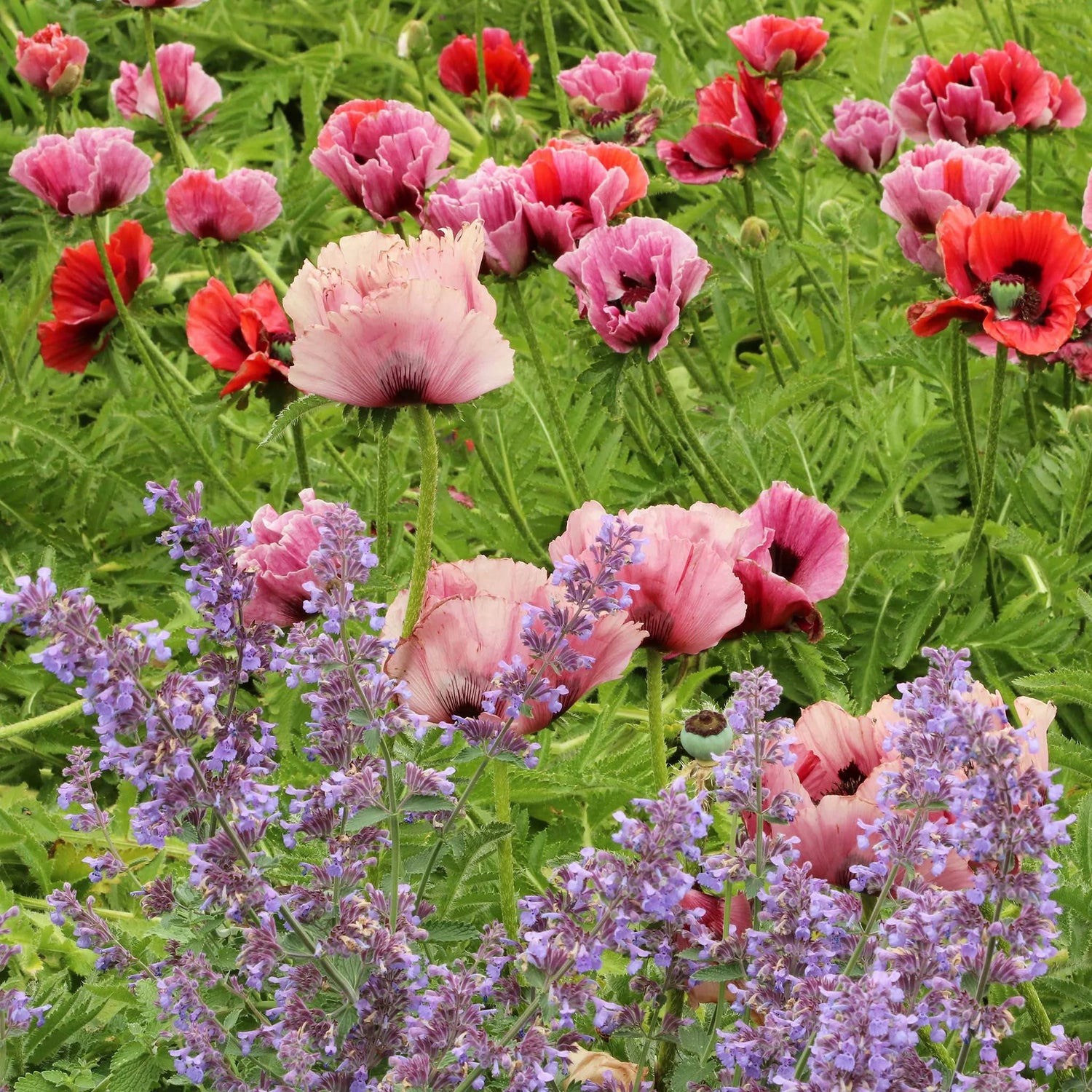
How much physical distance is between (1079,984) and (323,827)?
0.69m

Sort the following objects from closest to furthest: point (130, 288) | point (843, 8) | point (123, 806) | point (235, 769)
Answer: point (235, 769) → point (123, 806) → point (130, 288) → point (843, 8)

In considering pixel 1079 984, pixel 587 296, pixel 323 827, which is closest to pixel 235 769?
pixel 323 827

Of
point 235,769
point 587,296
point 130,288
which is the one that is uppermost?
point 235,769

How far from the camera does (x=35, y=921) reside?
179 cm

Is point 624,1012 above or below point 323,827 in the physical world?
below

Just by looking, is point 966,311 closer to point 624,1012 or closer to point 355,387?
point 355,387

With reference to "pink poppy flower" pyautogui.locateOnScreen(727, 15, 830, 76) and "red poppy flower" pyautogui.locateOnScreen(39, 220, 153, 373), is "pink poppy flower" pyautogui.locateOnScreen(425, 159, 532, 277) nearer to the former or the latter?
A: "red poppy flower" pyautogui.locateOnScreen(39, 220, 153, 373)

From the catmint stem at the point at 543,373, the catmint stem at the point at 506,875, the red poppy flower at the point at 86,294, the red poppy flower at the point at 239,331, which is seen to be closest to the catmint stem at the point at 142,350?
the red poppy flower at the point at 86,294

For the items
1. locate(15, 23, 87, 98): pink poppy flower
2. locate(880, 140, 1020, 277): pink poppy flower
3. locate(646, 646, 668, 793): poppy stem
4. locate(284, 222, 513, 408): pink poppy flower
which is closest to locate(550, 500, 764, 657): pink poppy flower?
locate(646, 646, 668, 793): poppy stem

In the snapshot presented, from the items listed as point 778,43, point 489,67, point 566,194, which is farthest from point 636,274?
point 489,67

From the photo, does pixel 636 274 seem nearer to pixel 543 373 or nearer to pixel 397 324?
pixel 543 373

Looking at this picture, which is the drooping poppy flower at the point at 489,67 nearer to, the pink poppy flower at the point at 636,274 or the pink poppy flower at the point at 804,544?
the pink poppy flower at the point at 636,274

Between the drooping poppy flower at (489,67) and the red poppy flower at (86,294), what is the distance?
1.25m

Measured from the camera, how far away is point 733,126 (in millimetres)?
2463
